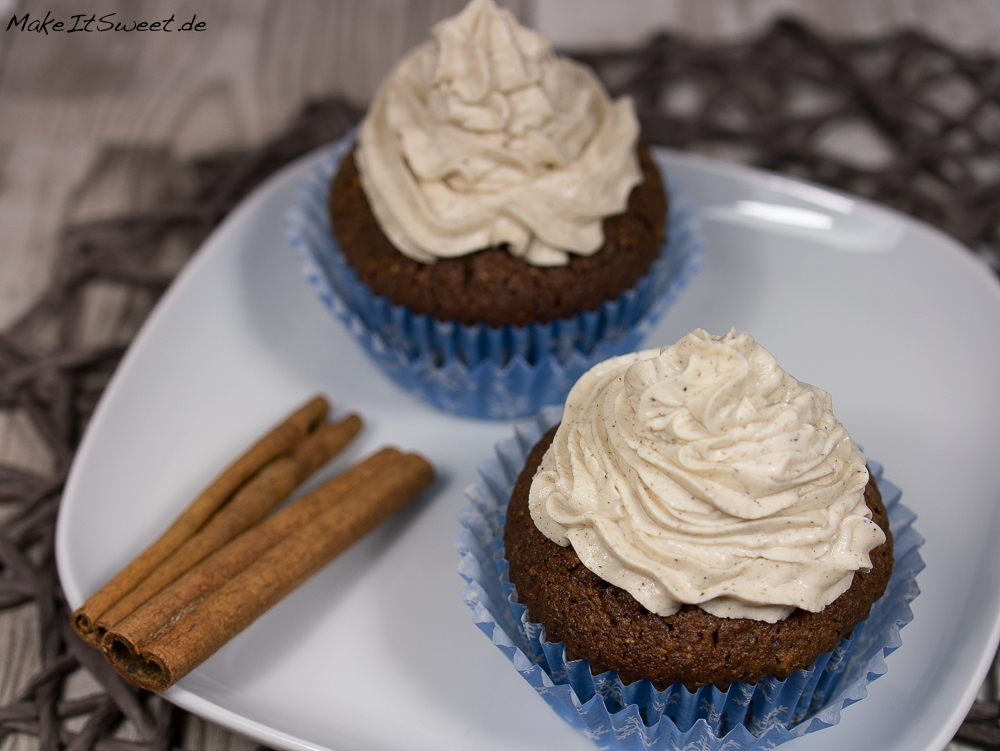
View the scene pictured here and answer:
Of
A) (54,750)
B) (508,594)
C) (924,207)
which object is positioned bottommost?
(924,207)

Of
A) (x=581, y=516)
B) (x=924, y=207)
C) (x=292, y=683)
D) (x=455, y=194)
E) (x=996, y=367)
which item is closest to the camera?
(x=581, y=516)

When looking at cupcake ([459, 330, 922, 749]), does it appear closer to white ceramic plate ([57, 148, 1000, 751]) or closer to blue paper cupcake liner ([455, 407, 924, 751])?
blue paper cupcake liner ([455, 407, 924, 751])

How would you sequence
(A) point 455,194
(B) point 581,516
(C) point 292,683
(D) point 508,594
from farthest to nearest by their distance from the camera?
(A) point 455,194
(C) point 292,683
(D) point 508,594
(B) point 581,516

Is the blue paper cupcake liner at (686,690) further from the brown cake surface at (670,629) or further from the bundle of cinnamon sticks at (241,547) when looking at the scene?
the bundle of cinnamon sticks at (241,547)

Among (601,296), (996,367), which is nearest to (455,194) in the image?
(601,296)

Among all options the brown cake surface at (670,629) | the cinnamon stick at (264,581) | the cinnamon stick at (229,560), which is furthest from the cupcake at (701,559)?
the cinnamon stick at (229,560)

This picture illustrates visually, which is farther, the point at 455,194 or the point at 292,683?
the point at 455,194

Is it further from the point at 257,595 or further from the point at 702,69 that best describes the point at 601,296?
the point at 702,69

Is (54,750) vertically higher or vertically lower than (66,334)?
lower
